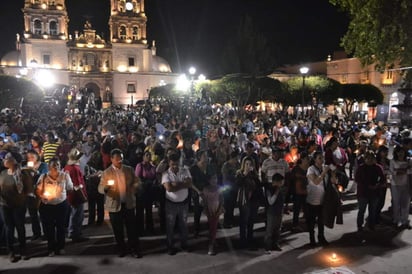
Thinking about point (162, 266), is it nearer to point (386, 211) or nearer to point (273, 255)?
point (273, 255)

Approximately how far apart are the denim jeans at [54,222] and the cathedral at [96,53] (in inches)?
2086

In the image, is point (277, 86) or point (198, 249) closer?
point (198, 249)

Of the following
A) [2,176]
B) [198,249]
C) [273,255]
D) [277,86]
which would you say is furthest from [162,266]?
[277,86]

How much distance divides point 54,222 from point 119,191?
1.26m

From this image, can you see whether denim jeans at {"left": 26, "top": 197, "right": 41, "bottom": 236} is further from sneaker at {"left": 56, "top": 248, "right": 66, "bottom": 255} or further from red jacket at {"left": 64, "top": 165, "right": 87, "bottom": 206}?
sneaker at {"left": 56, "top": 248, "right": 66, "bottom": 255}

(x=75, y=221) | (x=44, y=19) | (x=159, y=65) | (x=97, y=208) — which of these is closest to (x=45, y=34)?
(x=44, y=19)

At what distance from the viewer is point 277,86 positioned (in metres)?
33.3

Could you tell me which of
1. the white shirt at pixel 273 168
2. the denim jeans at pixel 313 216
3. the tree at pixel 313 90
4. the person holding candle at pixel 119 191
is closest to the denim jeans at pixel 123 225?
the person holding candle at pixel 119 191

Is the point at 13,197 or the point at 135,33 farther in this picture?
the point at 135,33

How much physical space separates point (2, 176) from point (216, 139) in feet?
19.6

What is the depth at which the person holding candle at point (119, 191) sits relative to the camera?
5961mm

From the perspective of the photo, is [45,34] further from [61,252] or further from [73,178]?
[61,252]

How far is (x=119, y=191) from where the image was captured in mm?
5992

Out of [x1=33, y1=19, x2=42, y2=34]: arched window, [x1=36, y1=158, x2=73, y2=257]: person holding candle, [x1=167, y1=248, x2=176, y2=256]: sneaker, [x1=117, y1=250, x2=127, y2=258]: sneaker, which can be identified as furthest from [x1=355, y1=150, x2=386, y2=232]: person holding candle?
[x1=33, y1=19, x2=42, y2=34]: arched window
